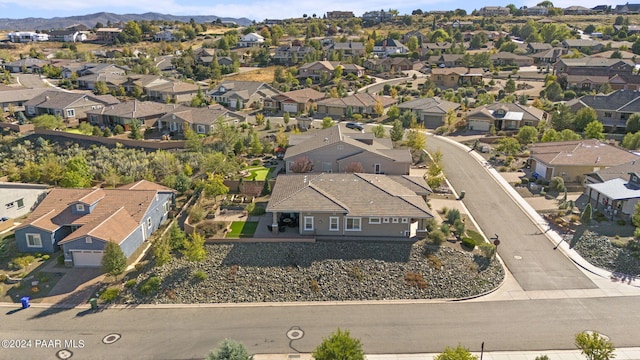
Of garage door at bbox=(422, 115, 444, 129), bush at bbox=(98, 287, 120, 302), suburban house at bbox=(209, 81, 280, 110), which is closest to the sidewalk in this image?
bush at bbox=(98, 287, 120, 302)

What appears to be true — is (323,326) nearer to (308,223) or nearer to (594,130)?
(308,223)

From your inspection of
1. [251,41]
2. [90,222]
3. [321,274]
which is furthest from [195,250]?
[251,41]

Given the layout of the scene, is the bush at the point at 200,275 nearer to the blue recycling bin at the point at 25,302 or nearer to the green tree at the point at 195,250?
the green tree at the point at 195,250

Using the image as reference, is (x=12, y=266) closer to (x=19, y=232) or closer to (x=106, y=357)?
(x=19, y=232)

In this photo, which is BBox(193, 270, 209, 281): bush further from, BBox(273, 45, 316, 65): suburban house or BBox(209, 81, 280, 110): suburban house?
BBox(273, 45, 316, 65): suburban house

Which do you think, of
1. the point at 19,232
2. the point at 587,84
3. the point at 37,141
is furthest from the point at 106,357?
the point at 587,84

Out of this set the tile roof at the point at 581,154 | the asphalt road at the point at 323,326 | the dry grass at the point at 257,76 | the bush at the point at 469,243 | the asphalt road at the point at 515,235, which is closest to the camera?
the asphalt road at the point at 323,326

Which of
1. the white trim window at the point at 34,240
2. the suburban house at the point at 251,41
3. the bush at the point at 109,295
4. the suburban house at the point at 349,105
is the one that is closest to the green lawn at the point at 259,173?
the white trim window at the point at 34,240
